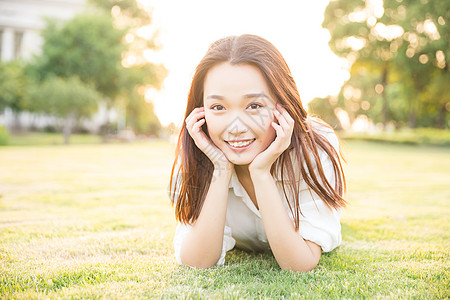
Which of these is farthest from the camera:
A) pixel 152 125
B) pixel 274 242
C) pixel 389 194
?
pixel 152 125

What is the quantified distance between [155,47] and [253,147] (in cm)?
3913

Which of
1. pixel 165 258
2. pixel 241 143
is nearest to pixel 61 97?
pixel 165 258

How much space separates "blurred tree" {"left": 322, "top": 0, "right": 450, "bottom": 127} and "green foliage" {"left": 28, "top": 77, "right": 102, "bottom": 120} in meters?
19.8

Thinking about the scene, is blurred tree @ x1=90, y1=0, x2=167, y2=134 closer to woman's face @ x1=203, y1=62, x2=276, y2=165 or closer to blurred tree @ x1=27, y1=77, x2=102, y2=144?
blurred tree @ x1=27, y1=77, x2=102, y2=144

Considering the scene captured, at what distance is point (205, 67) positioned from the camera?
8.48ft

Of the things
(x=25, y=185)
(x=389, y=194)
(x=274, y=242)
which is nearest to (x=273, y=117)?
(x=274, y=242)

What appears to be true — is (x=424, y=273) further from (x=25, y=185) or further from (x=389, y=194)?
(x=25, y=185)

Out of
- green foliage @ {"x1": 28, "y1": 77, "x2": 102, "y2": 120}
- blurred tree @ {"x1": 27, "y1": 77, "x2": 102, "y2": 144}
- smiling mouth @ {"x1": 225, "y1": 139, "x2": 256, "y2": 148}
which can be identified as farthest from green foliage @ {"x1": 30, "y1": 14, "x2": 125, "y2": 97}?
smiling mouth @ {"x1": 225, "y1": 139, "x2": 256, "y2": 148}

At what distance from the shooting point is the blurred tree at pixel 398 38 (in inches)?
1058

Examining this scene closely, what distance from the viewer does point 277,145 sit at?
236cm

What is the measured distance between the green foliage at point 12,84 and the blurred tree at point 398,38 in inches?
968

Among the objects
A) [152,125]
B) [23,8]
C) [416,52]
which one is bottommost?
[152,125]

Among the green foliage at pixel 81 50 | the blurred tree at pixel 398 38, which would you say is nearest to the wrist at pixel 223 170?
the blurred tree at pixel 398 38

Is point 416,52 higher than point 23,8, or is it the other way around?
point 23,8
